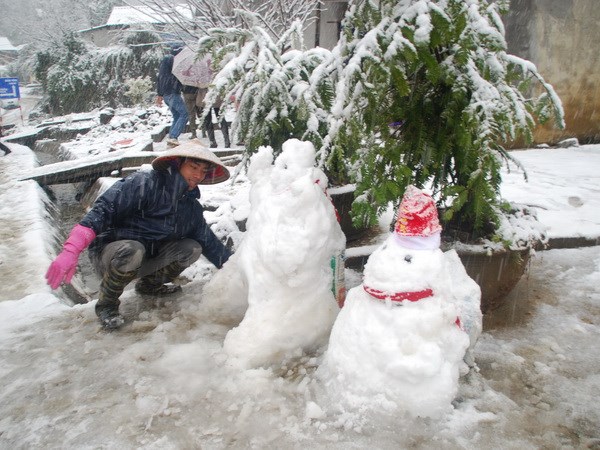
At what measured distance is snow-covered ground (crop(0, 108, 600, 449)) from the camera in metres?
1.77

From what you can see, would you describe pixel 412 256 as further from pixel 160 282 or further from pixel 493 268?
pixel 160 282

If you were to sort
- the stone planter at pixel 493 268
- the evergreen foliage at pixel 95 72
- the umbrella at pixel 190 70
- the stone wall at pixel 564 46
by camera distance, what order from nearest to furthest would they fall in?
the stone planter at pixel 493 268
the stone wall at pixel 564 46
the umbrella at pixel 190 70
the evergreen foliage at pixel 95 72

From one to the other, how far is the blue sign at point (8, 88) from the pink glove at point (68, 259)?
677 inches

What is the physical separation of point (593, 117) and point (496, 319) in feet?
21.9

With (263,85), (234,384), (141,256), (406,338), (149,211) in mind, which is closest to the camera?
(406,338)

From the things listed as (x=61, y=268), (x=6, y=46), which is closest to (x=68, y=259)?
(x=61, y=268)

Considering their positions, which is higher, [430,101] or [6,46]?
[6,46]

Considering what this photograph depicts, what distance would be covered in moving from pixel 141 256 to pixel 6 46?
62287mm

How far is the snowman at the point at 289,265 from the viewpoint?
210cm

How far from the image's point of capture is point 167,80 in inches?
314

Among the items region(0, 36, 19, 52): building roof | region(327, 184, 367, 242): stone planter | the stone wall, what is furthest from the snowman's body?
region(0, 36, 19, 52): building roof

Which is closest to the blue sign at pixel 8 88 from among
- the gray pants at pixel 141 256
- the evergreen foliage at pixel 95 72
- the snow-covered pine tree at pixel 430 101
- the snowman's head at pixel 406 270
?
the evergreen foliage at pixel 95 72

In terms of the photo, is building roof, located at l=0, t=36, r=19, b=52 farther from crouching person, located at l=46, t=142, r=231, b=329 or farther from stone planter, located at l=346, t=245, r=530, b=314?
stone planter, located at l=346, t=245, r=530, b=314

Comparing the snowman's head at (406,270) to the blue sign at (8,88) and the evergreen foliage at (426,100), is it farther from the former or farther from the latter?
the blue sign at (8,88)
